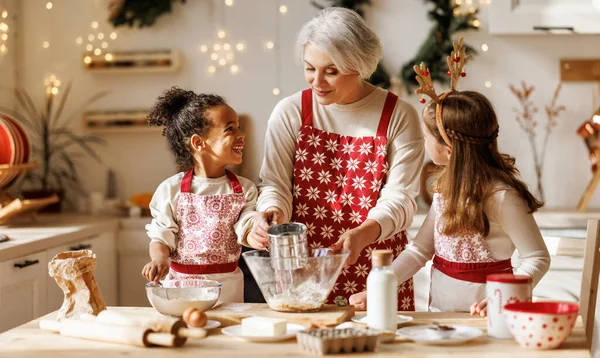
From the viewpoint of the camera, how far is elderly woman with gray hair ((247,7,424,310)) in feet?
6.72

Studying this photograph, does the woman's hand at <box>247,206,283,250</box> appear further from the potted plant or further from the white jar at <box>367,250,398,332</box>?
the potted plant

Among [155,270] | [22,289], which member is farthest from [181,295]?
[22,289]

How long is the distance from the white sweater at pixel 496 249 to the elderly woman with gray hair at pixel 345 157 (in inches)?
3.8

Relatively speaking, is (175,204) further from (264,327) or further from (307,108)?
(264,327)

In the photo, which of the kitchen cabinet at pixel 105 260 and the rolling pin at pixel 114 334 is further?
the kitchen cabinet at pixel 105 260

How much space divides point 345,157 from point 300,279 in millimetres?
597

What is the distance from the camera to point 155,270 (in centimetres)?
178

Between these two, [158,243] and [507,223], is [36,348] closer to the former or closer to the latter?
[158,243]

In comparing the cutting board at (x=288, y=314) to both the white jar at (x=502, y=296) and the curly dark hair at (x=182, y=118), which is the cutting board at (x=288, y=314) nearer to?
the white jar at (x=502, y=296)

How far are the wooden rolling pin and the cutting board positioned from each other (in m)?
0.16

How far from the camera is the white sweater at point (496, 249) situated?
175 centimetres

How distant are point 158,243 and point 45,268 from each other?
112 cm

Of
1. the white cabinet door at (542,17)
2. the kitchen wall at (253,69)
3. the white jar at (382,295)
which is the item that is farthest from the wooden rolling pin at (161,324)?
the white cabinet door at (542,17)

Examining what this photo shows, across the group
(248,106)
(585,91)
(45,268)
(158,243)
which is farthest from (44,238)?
(585,91)
